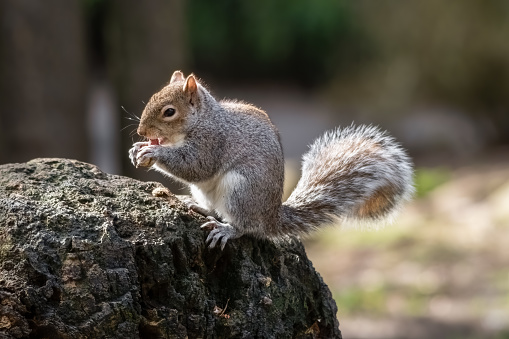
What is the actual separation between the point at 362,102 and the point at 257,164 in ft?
26.9

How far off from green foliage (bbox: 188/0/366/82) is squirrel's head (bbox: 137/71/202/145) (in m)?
10.5

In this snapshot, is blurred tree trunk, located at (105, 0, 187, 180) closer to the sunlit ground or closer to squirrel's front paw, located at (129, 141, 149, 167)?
the sunlit ground

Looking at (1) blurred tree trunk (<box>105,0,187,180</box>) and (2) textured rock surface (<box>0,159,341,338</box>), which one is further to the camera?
(1) blurred tree trunk (<box>105,0,187,180</box>)

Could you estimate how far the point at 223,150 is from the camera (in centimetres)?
244

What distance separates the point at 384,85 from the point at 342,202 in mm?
8012

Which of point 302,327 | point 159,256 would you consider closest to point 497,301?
point 302,327

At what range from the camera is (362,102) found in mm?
10375

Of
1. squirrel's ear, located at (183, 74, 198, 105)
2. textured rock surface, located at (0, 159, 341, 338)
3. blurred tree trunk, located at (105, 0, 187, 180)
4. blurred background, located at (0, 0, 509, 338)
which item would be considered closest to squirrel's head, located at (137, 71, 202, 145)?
squirrel's ear, located at (183, 74, 198, 105)

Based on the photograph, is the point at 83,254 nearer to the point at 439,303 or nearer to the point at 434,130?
the point at 439,303

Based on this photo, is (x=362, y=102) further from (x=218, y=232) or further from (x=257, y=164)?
(x=218, y=232)

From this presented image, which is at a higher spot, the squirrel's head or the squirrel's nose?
the squirrel's head

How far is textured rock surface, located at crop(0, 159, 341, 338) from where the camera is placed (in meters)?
1.66

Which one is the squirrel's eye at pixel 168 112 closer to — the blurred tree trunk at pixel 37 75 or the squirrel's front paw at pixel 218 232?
the squirrel's front paw at pixel 218 232

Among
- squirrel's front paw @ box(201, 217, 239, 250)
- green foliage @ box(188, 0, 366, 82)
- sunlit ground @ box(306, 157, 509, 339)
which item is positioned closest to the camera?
squirrel's front paw @ box(201, 217, 239, 250)
